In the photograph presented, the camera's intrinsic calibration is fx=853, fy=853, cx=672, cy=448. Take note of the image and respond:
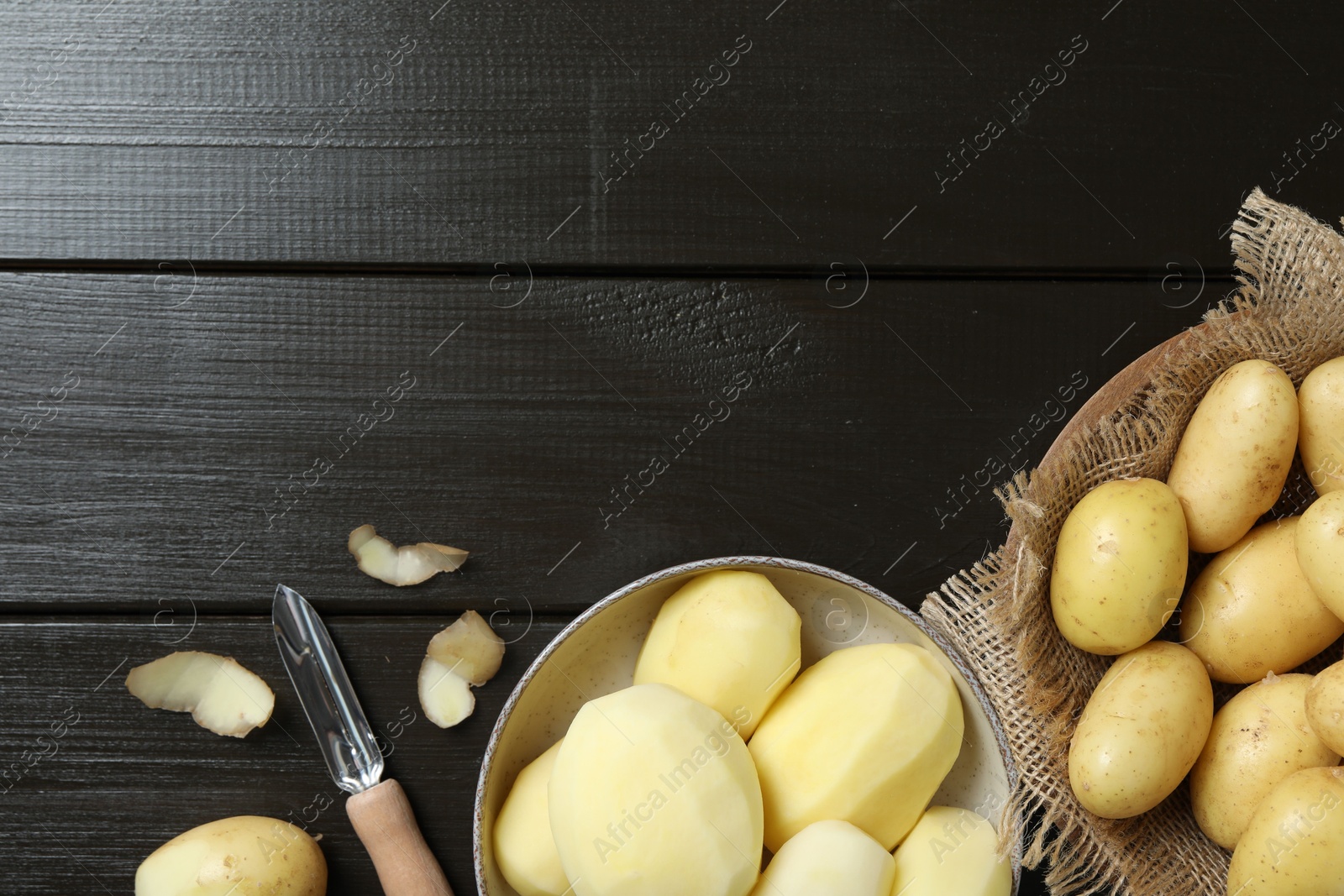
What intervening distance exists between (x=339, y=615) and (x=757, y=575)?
0.88 feet

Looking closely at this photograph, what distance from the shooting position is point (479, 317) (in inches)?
21.2

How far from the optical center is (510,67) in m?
0.54

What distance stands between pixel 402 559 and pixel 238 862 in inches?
7.6

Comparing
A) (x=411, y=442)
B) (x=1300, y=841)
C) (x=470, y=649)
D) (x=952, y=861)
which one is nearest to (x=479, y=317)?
(x=411, y=442)

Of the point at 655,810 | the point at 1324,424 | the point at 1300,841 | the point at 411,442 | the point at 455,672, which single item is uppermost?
the point at 411,442

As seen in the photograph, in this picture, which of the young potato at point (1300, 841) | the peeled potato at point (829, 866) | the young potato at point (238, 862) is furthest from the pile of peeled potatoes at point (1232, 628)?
the young potato at point (238, 862)

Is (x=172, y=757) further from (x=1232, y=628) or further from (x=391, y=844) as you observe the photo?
(x=1232, y=628)

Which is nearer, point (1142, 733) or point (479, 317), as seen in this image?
point (1142, 733)

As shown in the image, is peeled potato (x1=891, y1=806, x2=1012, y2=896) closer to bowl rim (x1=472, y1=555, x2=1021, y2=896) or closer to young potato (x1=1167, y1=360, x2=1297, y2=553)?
bowl rim (x1=472, y1=555, x2=1021, y2=896)

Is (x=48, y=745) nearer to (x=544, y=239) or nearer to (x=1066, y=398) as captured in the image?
(x=544, y=239)

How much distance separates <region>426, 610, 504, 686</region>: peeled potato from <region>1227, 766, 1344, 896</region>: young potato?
419 millimetres

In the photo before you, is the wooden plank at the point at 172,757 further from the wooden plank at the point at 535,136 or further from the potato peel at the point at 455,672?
the wooden plank at the point at 535,136

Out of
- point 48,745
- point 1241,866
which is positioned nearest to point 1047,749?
point 1241,866

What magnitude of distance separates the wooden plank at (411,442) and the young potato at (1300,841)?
0.20m
